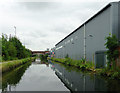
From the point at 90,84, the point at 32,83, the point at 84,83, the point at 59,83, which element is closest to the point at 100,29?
the point at 84,83

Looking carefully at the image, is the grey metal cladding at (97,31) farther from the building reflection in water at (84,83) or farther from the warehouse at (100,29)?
the building reflection in water at (84,83)

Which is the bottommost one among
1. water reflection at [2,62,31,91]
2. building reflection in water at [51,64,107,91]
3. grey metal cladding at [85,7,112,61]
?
water reflection at [2,62,31,91]

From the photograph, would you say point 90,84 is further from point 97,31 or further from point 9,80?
point 97,31

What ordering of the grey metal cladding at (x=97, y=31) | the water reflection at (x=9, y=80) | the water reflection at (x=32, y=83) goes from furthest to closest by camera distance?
the grey metal cladding at (x=97, y=31) → the water reflection at (x=9, y=80) → the water reflection at (x=32, y=83)

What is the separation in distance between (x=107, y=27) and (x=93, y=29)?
13.8 feet

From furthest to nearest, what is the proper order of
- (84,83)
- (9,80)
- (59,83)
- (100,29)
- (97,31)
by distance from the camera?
(97,31) < (100,29) < (9,80) < (59,83) < (84,83)

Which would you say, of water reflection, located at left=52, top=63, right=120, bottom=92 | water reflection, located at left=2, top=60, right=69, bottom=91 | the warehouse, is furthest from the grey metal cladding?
water reflection, located at left=2, top=60, right=69, bottom=91

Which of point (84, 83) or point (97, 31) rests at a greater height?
point (97, 31)

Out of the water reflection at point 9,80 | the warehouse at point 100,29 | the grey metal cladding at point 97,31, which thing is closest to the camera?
the water reflection at point 9,80

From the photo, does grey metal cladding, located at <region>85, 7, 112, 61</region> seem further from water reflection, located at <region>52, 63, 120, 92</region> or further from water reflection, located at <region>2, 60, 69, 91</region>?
water reflection, located at <region>2, 60, 69, 91</region>

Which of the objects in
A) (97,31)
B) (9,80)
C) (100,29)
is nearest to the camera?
(9,80)

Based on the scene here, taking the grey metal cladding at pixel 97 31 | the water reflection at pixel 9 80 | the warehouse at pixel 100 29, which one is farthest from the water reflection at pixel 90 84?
the grey metal cladding at pixel 97 31

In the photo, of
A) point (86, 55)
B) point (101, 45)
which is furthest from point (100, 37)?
point (86, 55)

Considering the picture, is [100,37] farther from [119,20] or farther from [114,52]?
[114,52]
